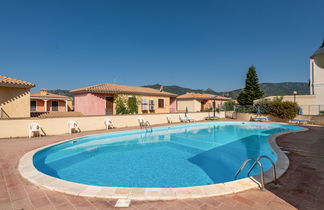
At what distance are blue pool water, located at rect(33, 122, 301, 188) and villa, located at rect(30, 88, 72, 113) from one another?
18.9 metres

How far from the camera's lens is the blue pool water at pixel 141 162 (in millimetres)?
4480

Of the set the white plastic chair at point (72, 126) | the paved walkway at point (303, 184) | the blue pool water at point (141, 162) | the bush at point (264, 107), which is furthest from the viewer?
the bush at point (264, 107)

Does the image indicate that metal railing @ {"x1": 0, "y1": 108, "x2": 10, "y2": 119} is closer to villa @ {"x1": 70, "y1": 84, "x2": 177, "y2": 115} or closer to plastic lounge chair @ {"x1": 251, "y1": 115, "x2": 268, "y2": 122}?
villa @ {"x1": 70, "y1": 84, "x2": 177, "y2": 115}

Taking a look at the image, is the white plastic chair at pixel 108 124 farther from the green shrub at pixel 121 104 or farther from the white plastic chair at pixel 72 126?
the green shrub at pixel 121 104

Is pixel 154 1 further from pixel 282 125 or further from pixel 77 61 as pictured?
pixel 282 125

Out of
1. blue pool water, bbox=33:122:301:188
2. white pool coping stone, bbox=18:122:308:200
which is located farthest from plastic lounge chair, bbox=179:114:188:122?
white pool coping stone, bbox=18:122:308:200

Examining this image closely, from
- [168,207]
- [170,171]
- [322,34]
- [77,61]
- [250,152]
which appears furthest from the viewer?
[77,61]

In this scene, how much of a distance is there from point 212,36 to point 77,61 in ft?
A: 63.3

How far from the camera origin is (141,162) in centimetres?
593

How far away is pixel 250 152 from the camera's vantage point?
7141mm

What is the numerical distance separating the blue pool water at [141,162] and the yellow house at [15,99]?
17.2ft

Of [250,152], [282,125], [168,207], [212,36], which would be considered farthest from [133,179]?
[212,36]

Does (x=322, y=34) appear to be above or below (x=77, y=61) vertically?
above

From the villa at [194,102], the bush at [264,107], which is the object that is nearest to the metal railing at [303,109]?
the bush at [264,107]
